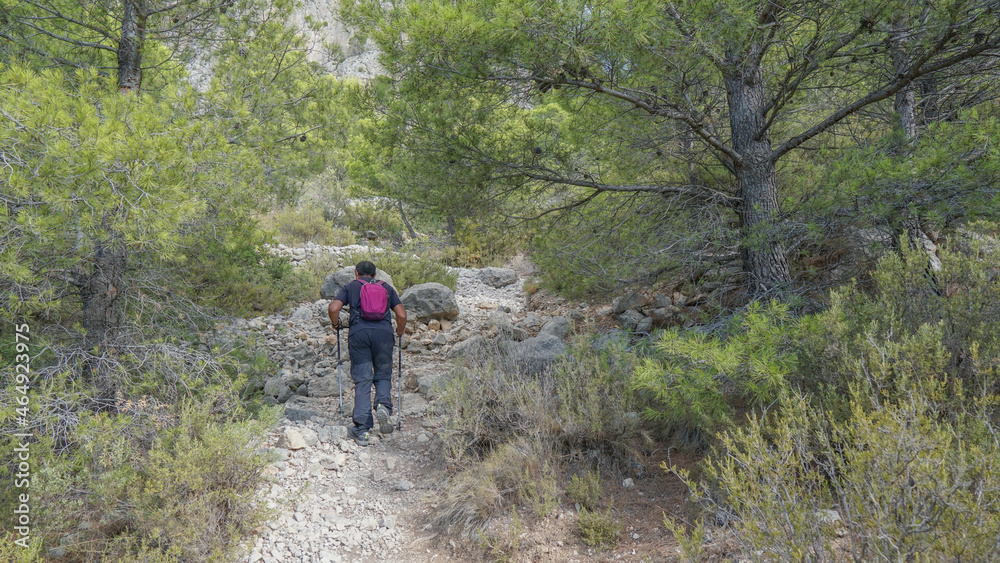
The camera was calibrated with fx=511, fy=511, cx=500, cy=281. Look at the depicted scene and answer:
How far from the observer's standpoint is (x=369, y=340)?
5.19 metres

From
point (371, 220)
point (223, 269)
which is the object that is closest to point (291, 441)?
point (223, 269)

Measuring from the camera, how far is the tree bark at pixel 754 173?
4828 millimetres

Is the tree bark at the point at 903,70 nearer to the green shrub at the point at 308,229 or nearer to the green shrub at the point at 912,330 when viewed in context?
the green shrub at the point at 912,330

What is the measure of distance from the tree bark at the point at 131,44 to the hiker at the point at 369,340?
2.49m

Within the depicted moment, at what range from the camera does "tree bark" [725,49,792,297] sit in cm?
483

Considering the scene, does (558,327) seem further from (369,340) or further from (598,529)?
(598,529)

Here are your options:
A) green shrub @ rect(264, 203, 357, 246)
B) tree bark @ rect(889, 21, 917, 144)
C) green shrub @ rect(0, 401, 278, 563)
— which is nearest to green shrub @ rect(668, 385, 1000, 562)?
green shrub @ rect(0, 401, 278, 563)

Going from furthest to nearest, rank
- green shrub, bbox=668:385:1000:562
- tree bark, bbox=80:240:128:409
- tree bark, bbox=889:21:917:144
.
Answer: tree bark, bbox=80:240:128:409 → tree bark, bbox=889:21:917:144 → green shrub, bbox=668:385:1000:562

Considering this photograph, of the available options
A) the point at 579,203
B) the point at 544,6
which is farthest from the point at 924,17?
the point at 579,203

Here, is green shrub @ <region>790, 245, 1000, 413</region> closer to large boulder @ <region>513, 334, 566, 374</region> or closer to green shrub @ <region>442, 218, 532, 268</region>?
large boulder @ <region>513, 334, 566, 374</region>

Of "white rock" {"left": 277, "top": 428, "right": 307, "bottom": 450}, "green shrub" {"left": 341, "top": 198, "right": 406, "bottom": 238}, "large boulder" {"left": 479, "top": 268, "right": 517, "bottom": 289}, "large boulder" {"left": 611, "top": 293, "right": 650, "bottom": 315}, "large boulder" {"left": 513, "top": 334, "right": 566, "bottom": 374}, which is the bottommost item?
"white rock" {"left": 277, "top": 428, "right": 307, "bottom": 450}

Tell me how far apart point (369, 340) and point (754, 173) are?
412cm

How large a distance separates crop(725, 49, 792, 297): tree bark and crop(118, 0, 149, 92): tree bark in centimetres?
525

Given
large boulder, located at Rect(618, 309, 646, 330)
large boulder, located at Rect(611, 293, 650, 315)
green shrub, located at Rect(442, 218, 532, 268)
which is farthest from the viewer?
green shrub, located at Rect(442, 218, 532, 268)
